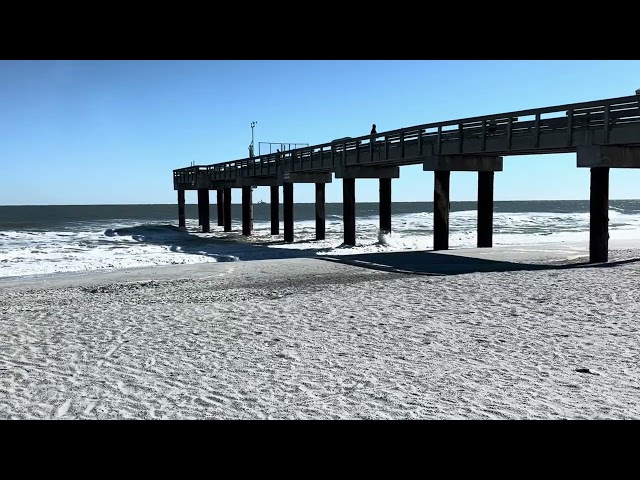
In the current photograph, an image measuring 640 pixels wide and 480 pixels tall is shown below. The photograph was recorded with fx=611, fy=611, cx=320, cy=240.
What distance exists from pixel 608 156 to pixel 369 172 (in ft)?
38.9

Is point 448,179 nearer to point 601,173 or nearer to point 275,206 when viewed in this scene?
A: point 601,173

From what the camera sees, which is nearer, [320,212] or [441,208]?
[441,208]

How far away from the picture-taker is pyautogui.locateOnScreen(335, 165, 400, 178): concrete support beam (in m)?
25.1

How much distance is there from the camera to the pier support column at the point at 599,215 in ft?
47.9

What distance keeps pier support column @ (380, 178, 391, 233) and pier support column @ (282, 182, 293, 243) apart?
595 centimetres

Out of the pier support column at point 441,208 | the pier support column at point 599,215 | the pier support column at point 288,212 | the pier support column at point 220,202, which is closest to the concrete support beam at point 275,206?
the pier support column at point 288,212

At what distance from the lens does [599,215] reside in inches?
583

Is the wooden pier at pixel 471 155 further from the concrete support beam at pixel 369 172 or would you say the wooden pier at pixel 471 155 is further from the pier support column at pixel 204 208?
the pier support column at pixel 204 208

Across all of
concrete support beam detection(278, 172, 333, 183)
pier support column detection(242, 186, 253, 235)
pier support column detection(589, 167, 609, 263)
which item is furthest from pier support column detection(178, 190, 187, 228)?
pier support column detection(589, 167, 609, 263)

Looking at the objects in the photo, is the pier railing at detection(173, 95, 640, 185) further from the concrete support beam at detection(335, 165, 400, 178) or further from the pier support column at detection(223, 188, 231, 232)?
the pier support column at detection(223, 188, 231, 232)

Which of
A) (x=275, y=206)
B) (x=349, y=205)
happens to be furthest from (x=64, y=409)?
(x=275, y=206)

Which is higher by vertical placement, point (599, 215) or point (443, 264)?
point (599, 215)
